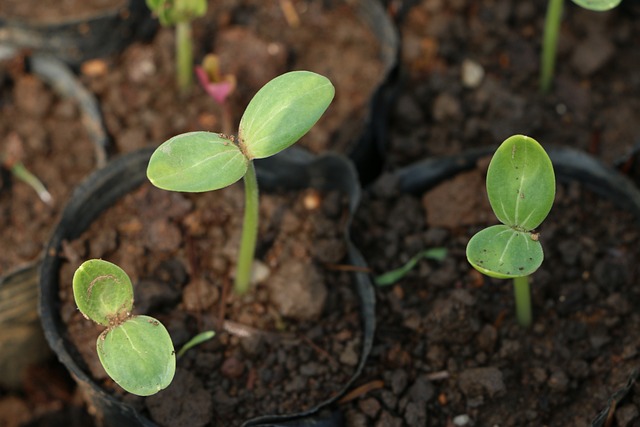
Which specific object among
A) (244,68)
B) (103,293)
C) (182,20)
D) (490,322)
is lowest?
(490,322)

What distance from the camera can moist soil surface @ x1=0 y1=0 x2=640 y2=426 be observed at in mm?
1712

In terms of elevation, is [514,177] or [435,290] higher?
[514,177]

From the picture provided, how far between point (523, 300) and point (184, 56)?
104 cm

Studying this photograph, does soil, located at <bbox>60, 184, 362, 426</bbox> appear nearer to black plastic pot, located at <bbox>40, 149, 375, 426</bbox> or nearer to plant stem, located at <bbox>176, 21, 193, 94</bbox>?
black plastic pot, located at <bbox>40, 149, 375, 426</bbox>

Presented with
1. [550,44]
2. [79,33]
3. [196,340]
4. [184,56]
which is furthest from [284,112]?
[79,33]

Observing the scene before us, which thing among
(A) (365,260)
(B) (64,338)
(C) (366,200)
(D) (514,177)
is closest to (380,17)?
(C) (366,200)

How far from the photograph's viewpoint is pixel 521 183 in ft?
4.76

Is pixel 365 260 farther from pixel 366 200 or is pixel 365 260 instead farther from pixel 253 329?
pixel 253 329

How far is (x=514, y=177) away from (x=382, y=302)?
496mm

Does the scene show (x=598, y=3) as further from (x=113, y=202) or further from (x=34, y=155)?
(x=34, y=155)

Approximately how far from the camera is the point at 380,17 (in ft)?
7.50

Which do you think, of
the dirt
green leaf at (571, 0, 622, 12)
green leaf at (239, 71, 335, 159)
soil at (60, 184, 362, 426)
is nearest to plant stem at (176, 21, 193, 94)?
the dirt

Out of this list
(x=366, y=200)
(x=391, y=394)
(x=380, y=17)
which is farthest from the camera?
(x=380, y=17)

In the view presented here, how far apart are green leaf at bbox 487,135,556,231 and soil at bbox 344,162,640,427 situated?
370mm
